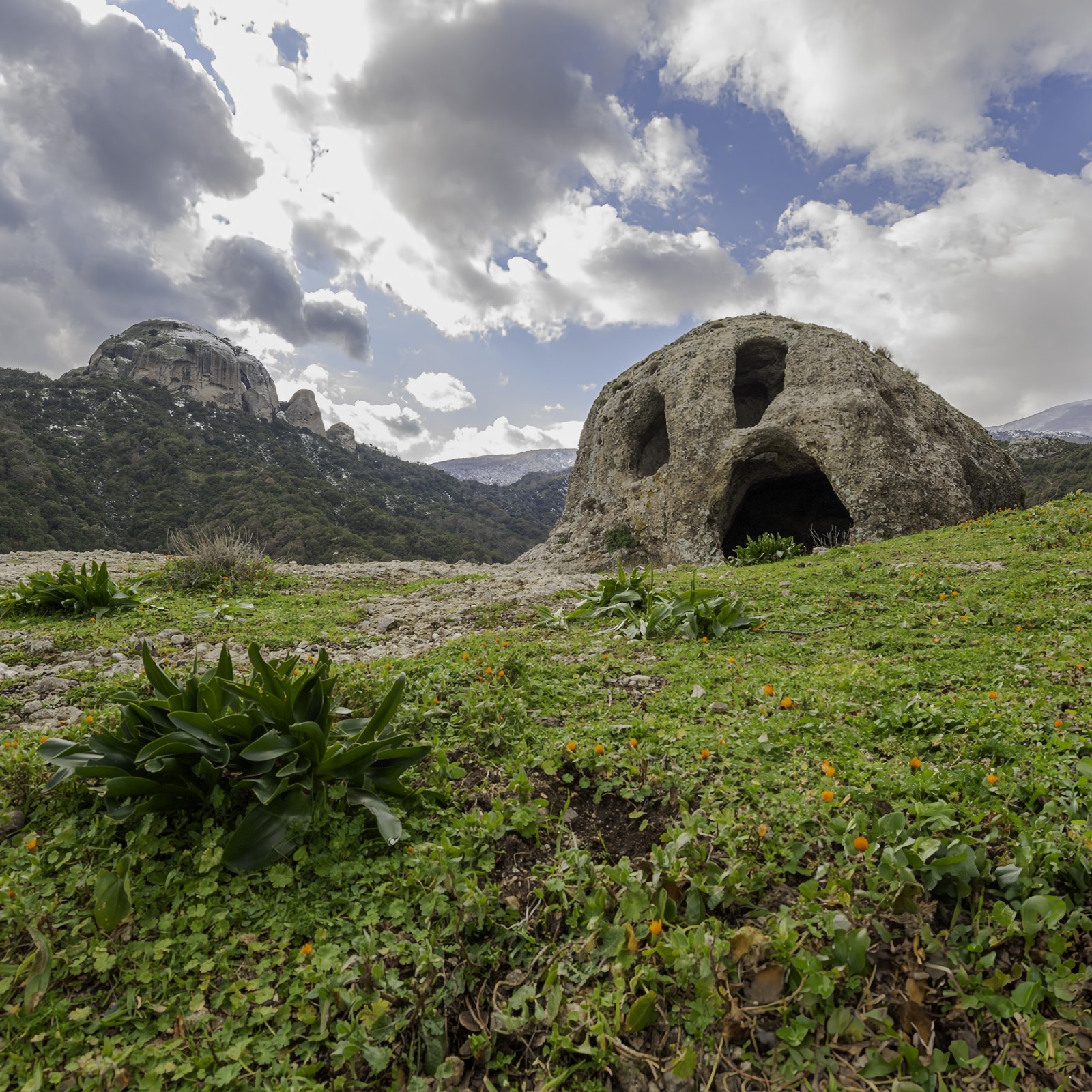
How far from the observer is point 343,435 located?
337ft

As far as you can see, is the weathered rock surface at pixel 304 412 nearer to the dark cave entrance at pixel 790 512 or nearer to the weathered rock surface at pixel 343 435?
the weathered rock surface at pixel 343 435

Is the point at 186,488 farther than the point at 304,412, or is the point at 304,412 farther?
the point at 304,412

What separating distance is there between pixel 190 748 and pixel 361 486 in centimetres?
6982

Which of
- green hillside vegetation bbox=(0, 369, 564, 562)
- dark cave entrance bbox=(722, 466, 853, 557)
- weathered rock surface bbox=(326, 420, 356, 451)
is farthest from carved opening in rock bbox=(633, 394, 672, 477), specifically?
weathered rock surface bbox=(326, 420, 356, 451)

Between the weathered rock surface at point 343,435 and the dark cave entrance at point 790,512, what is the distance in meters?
82.2

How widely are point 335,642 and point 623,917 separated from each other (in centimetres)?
542

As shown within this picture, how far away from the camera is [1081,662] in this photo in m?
3.67

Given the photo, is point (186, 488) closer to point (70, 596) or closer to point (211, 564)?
point (211, 564)

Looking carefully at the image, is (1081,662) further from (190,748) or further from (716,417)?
(716,417)

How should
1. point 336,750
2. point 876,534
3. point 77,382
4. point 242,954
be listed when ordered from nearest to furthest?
point 242,954, point 336,750, point 876,534, point 77,382

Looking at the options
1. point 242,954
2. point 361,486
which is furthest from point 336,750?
point 361,486

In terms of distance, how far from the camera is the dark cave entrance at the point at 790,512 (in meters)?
19.4

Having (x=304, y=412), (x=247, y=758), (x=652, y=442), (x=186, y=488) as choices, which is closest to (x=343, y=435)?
(x=304, y=412)

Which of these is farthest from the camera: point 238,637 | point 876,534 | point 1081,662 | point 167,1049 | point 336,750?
point 876,534
